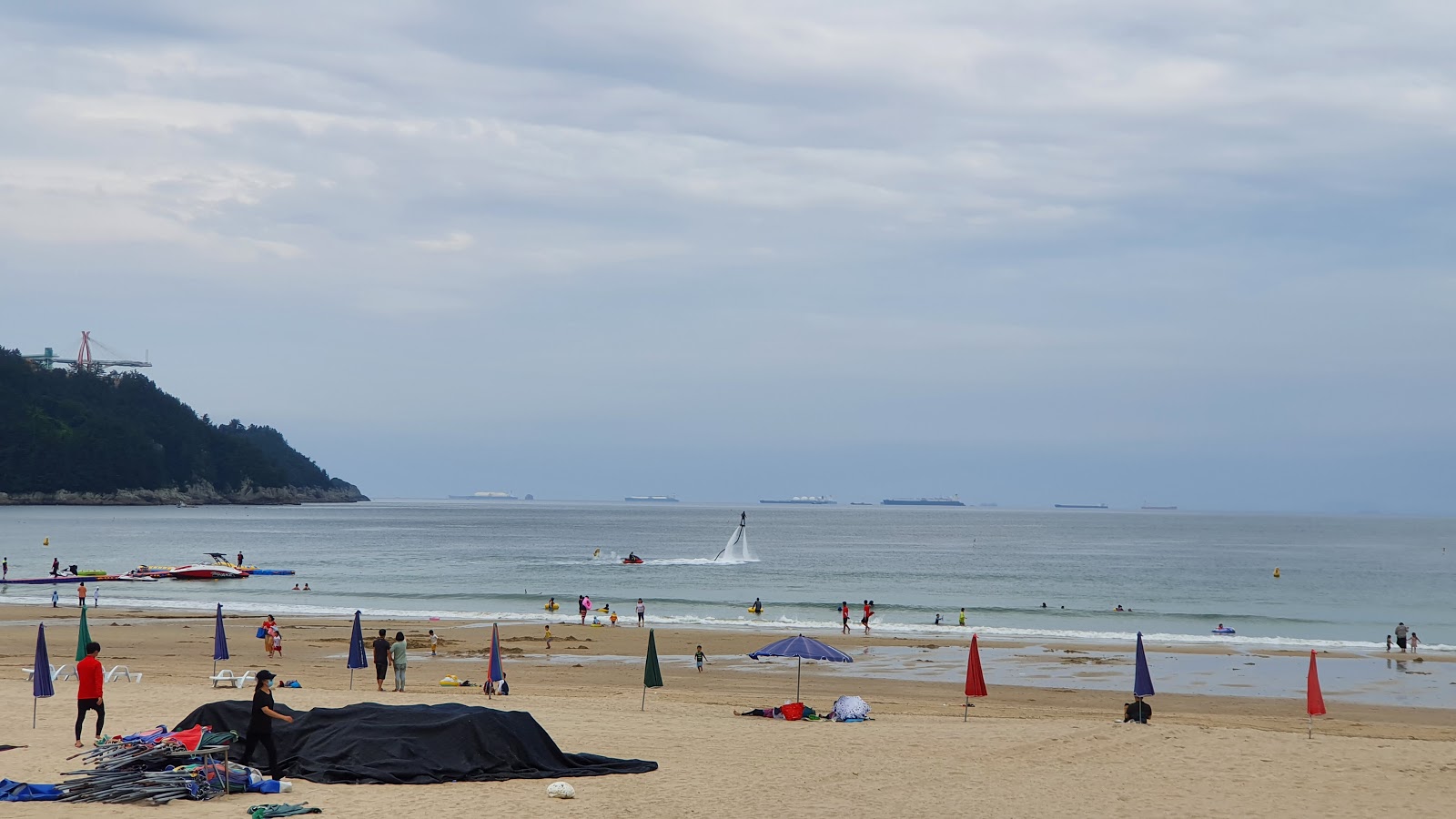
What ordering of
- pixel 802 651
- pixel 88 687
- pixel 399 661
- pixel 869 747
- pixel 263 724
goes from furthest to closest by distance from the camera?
pixel 399 661 < pixel 802 651 < pixel 869 747 < pixel 88 687 < pixel 263 724

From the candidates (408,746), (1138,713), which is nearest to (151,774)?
(408,746)

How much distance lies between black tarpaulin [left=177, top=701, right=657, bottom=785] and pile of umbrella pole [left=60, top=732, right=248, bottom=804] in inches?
43.7

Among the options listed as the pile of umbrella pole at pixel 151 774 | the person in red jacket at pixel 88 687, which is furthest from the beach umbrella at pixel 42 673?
the pile of umbrella pole at pixel 151 774

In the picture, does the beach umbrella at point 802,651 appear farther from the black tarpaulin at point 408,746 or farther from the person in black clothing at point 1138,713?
the black tarpaulin at point 408,746

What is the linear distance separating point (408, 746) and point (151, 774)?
3095 mm

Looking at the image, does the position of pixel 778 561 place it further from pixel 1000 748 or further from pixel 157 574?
pixel 1000 748

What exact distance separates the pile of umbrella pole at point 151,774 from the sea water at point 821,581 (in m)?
34.2

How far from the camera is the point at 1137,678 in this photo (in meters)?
22.2

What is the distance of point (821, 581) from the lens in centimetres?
7806

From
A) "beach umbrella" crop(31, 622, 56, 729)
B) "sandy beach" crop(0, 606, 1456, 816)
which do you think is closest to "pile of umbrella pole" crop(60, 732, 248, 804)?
"sandy beach" crop(0, 606, 1456, 816)

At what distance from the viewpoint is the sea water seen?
53625 millimetres

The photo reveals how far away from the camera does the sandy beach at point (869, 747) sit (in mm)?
14586

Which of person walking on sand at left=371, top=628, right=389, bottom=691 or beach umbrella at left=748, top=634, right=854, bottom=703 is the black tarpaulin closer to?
beach umbrella at left=748, top=634, right=854, bottom=703

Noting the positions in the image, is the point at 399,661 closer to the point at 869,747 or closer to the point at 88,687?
the point at 88,687
